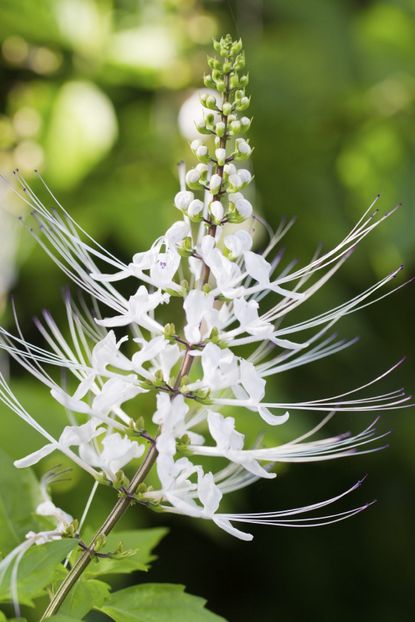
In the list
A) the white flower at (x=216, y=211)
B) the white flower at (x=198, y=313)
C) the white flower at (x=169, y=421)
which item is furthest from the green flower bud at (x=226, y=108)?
the white flower at (x=169, y=421)

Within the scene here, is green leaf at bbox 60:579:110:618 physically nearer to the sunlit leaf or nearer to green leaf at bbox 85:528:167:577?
green leaf at bbox 85:528:167:577

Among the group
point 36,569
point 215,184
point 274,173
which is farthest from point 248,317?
point 274,173

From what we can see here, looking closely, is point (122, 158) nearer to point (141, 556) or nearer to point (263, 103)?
point (263, 103)

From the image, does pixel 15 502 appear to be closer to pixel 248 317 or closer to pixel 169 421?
pixel 169 421

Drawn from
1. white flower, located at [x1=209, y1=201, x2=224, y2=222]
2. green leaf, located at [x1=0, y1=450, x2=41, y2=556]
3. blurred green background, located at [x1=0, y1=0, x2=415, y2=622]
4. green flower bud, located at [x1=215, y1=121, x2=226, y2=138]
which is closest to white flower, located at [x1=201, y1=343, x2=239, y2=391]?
white flower, located at [x1=209, y1=201, x2=224, y2=222]

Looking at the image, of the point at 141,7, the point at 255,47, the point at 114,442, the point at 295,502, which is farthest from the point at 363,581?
the point at 114,442
